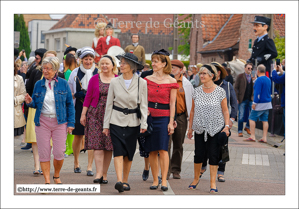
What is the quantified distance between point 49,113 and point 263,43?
923cm

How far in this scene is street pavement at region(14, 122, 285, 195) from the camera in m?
7.87

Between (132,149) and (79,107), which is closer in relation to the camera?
(132,149)

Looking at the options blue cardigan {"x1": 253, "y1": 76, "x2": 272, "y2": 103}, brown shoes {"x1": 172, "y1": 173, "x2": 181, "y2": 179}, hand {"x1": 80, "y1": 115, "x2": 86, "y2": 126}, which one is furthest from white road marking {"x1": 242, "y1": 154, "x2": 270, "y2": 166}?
hand {"x1": 80, "y1": 115, "x2": 86, "y2": 126}

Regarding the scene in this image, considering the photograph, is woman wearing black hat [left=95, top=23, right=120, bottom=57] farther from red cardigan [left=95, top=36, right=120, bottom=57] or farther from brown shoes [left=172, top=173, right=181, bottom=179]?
brown shoes [left=172, top=173, right=181, bottom=179]

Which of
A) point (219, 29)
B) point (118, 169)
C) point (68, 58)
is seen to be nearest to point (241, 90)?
point (68, 58)

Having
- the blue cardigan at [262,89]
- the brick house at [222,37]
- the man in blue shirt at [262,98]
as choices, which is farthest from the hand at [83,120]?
the brick house at [222,37]

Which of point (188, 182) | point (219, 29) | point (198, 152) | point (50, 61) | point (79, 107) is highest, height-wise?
point (219, 29)

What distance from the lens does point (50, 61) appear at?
7387 mm

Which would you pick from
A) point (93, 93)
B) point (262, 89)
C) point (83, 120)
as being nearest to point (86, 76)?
point (93, 93)

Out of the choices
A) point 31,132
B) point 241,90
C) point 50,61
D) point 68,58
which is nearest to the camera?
point 50,61

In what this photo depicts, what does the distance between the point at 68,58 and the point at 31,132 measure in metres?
2.14

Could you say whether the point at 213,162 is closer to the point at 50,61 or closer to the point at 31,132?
the point at 50,61

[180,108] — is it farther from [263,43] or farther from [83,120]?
[263,43]

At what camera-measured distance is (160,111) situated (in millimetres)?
7793
